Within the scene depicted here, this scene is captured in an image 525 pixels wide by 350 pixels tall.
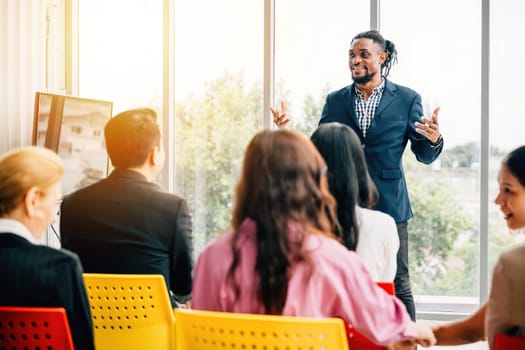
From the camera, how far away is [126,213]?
241cm

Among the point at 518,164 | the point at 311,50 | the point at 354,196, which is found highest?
the point at 311,50

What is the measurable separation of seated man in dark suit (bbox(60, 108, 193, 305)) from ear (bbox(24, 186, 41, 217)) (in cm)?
45

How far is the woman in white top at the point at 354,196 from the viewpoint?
221cm

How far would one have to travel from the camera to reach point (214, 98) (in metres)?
5.08

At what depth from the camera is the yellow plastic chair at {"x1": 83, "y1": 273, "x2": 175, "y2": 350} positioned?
2.07 m

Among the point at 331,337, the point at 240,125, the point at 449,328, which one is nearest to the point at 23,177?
the point at 331,337

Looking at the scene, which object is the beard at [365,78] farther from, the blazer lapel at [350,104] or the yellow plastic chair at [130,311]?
the yellow plastic chair at [130,311]

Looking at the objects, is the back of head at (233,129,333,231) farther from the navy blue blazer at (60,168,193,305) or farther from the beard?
the beard

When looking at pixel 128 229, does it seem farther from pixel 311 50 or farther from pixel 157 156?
pixel 311 50

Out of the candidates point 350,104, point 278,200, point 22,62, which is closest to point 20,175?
point 278,200

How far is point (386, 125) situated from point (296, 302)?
230cm

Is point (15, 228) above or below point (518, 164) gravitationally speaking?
below

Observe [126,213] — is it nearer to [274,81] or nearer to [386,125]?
[386,125]

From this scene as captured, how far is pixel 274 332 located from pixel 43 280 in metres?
0.74
